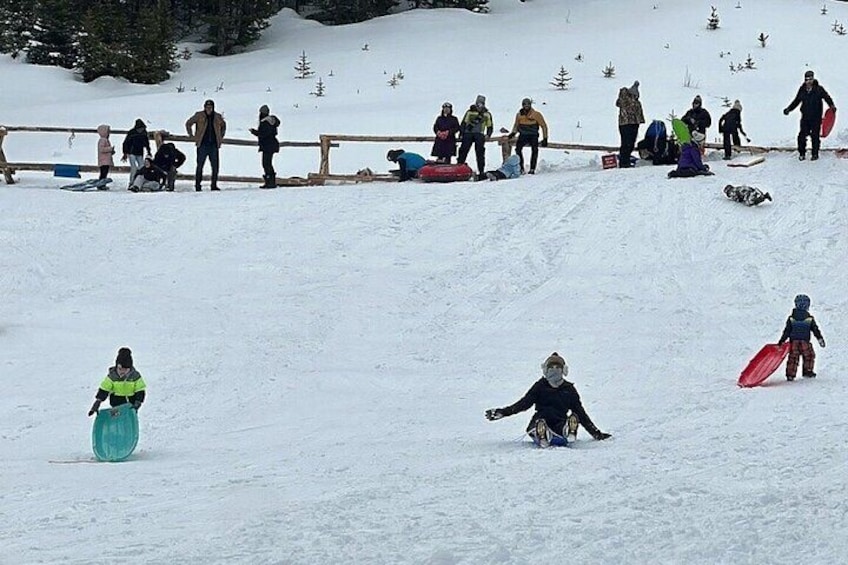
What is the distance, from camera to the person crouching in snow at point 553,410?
10.4 meters

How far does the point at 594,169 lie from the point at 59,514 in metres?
16.0

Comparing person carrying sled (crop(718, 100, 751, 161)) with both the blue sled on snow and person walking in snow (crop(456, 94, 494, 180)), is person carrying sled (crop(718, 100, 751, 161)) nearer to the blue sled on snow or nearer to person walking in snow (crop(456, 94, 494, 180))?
person walking in snow (crop(456, 94, 494, 180))

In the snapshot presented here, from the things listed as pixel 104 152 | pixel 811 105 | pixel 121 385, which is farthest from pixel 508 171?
pixel 121 385

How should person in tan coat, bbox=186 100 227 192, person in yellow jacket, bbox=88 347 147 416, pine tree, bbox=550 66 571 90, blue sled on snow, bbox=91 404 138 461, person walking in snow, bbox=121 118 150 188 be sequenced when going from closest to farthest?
blue sled on snow, bbox=91 404 138 461, person in yellow jacket, bbox=88 347 147 416, person in tan coat, bbox=186 100 227 192, person walking in snow, bbox=121 118 150 188, pine tree, bbox=550 66 571 90

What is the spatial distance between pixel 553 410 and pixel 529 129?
1180 cm

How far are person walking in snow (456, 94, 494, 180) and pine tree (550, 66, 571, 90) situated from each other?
867 cm

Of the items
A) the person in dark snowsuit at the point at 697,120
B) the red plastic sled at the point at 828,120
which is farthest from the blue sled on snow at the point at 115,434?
the red plastic sled at the point at 828,120

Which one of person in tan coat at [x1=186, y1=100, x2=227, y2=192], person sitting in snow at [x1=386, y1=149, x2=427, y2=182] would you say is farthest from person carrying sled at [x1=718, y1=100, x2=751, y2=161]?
person in tan coat at [x1=186, y1=100, x2=227, y2=192]

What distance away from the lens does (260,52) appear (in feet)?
118

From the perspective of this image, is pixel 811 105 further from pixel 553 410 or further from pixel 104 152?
pixel 104 152

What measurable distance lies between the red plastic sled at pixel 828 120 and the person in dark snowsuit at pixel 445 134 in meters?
6.54

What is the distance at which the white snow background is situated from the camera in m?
7.39

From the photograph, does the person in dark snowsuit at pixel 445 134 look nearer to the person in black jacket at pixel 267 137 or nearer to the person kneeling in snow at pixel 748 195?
the person in black jacket at pixel 267 137

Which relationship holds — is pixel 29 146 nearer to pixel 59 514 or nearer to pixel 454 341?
pixel 454 341
